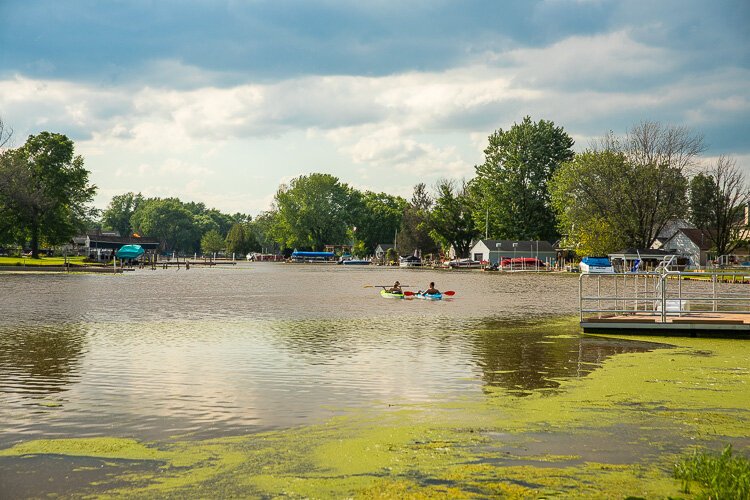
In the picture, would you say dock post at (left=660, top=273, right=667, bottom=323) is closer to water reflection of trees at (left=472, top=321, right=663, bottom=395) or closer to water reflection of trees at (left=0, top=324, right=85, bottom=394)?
water reflection of trees at (left=472, top=321, right=663, bottom=395)

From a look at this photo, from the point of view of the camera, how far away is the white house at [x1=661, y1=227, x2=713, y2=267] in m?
115

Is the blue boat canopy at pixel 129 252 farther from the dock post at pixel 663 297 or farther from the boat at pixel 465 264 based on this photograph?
the dock post at pixel 663 297

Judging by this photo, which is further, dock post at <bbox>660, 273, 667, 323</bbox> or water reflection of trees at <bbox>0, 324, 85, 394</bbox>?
dock post at <bbox>660, 273, 667, 323</bbox>

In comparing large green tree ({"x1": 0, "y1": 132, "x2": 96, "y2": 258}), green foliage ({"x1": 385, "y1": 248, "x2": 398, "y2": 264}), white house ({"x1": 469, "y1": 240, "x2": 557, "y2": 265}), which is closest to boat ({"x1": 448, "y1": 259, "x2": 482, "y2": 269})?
white house ({"x1": 469, "y1": 240, "x2": 557, "y2": 265})

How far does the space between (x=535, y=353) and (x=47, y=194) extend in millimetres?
99966

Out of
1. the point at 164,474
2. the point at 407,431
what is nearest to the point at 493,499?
the point at 407,431

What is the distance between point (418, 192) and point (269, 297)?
13560 cm

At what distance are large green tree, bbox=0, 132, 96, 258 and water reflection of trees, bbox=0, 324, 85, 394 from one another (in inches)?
3048

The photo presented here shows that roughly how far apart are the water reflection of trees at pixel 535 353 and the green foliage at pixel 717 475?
20.5 feet

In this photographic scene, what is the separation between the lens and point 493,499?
27.2 ft

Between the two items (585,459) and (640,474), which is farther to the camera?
(585,459)

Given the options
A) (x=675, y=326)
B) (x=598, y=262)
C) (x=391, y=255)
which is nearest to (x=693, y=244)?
(x=598, y=262)

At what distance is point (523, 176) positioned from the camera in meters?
133

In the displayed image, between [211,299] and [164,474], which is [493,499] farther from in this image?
[211,299]
